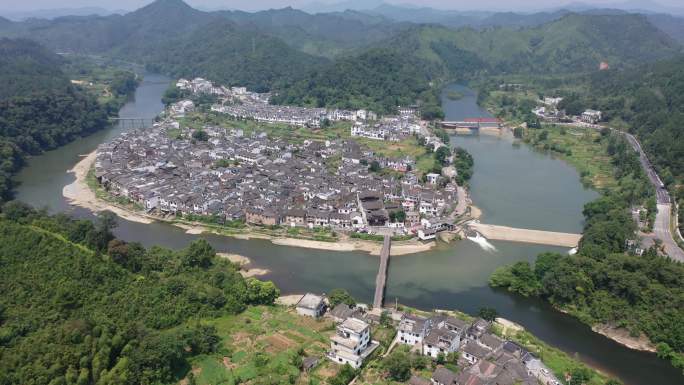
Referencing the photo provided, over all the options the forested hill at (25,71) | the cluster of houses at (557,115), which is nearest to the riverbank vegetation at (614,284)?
the cluster of houses at (557,115)

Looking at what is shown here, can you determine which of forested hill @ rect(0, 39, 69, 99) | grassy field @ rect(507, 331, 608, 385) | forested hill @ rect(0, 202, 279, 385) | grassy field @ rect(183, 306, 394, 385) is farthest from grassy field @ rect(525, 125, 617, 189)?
forested hill @ rect(0, 39, 69, 99)

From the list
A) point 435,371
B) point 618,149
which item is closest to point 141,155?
point 435,371

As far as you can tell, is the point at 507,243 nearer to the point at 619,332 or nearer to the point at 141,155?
the point at 619,332

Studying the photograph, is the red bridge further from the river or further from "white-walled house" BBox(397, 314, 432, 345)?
"white-walled house" BBox(397, 314, 432, 345)

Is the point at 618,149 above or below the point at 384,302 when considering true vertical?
above

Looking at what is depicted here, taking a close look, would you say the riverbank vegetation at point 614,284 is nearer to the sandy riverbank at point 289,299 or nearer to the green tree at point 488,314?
the green tree at point 488,314

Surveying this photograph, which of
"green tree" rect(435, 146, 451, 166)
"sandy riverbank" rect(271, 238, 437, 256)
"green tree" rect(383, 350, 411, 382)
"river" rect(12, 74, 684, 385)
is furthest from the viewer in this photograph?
"green tree" rect(435, 146, 451, 166)
